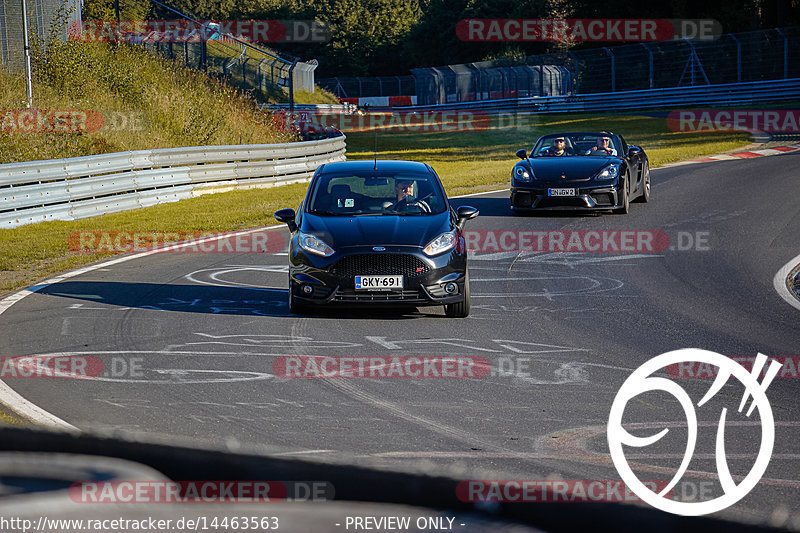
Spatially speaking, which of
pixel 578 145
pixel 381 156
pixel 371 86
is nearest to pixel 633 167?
pixel 578 145

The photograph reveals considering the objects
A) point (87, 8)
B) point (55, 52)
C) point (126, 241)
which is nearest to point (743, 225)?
point (126, 241)

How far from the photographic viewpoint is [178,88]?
108 ft

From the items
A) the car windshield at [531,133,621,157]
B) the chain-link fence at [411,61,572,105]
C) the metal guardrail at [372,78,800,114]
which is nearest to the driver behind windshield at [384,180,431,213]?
the car windshield at [531,133,621,157]

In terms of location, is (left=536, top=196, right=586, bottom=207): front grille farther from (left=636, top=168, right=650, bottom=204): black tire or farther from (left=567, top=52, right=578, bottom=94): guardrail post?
(left=567, top=52, right=578, bottom=94): guardrail post

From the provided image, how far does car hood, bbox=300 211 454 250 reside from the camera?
10289 mm

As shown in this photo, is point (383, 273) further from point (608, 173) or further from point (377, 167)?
point (608, 173)

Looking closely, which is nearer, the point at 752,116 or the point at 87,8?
the point at 752,116

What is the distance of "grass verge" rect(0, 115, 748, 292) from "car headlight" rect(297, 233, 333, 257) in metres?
3.98

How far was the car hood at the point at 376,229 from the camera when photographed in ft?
33.8

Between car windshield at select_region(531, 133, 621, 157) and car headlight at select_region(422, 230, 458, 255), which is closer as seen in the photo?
car headlight at select_region(422, 230, 458, 255)

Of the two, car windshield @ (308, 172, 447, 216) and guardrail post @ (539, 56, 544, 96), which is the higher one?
guardrail post @ (539, 56, 544, 96)

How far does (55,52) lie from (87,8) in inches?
2007

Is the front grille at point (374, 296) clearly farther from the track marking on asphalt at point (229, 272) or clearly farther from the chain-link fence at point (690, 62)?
the chain-link fence at point (690, 62)

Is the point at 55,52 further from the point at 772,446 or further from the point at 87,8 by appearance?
the point at 87,8
